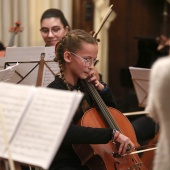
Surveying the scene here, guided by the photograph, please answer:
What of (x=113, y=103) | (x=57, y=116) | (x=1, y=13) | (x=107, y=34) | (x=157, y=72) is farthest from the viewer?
(x=107, y=34)

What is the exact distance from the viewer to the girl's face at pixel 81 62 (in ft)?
6.00

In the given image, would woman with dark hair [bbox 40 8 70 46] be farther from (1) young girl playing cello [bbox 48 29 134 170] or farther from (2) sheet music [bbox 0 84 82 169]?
(2) sheet music [bbox 0 84 82 169]

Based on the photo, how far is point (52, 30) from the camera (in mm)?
2637

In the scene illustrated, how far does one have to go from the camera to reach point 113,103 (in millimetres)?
2064

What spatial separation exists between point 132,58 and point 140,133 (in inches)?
62.6

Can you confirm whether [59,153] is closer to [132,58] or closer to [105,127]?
[105,127]

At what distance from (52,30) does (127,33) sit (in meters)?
1.71

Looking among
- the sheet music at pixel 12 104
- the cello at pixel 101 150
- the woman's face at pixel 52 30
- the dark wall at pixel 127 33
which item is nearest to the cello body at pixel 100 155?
the cello at pixel 101 150

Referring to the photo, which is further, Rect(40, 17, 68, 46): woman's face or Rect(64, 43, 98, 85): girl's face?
Rect(40, 17, 68, 46): woman's face

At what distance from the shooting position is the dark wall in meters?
4.18

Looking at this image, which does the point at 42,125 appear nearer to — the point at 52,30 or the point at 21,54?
the point at 21,54

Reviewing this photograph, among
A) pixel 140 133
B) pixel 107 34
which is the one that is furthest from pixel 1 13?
pixel 140 133

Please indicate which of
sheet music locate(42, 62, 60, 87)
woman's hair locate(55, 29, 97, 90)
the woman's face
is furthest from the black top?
the woman's face

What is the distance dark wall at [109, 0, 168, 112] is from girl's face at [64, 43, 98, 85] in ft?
7.52
